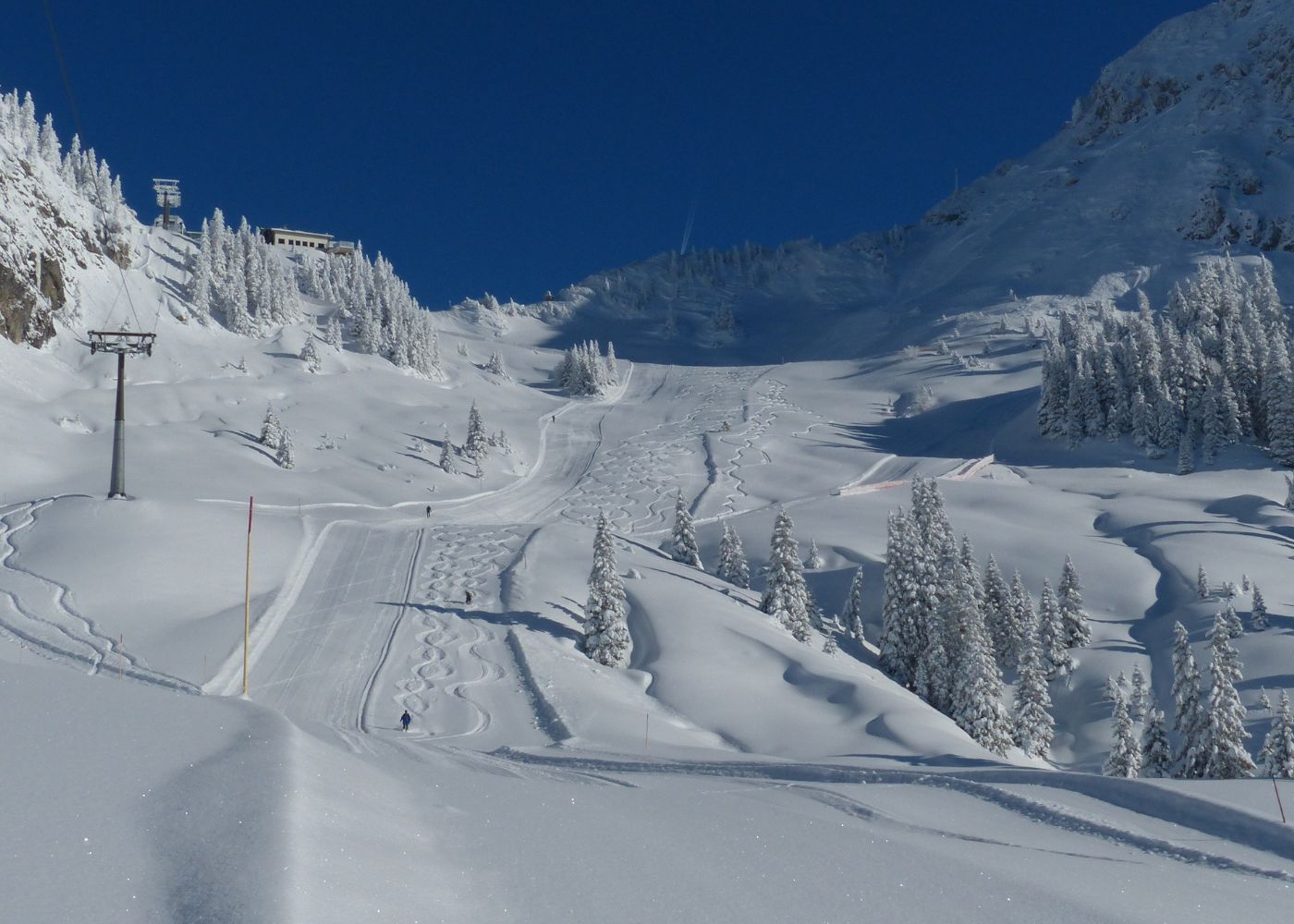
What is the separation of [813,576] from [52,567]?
3676 centimetres

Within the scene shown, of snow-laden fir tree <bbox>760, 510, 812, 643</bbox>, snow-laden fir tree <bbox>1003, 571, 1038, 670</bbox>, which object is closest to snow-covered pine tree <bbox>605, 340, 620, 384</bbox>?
snow-laden fir tree <bbox>760, 510, 812, 643</bbox>

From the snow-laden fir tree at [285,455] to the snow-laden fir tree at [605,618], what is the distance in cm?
3790

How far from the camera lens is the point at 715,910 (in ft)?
17.4

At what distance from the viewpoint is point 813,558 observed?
55.2 m

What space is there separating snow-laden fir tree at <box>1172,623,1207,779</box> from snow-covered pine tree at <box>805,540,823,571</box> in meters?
24.9

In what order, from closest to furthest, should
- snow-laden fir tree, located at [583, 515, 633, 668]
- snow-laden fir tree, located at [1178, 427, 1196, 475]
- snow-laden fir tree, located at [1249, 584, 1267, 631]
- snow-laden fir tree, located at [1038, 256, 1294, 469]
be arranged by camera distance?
snow-laden fir tree, located at [583, 515, 633, 668] < snow-laden fir tree, located at [1249, 584, 1267, 631] < snow-laden fir tree, located at [1178, 427, 1196, 475] < snow-laden fir tree, located at [1038, 256, 1294, 469]

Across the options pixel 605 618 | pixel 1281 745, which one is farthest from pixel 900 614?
pixel 1281 745

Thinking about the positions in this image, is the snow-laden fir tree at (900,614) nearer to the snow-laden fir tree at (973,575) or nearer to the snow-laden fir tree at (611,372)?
the snow-laden fir tree at (973,575)

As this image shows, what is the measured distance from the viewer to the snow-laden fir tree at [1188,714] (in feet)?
91.5

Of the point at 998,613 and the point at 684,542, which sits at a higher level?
the point at 684,542

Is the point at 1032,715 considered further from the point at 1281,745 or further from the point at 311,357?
the point at 311,357

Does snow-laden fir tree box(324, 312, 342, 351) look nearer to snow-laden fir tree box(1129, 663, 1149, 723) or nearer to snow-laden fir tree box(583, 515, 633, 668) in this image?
snow-laden fir tree box(583, 515, 633, 668)

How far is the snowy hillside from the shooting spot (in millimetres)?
5754

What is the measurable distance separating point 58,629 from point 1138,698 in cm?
3815
